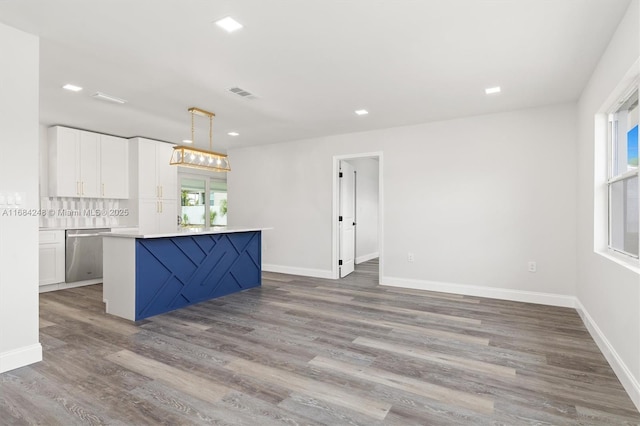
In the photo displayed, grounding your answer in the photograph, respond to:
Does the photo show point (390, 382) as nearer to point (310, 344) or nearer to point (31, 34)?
point (310, 344)

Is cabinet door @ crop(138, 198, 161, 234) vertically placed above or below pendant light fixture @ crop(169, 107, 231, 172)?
below

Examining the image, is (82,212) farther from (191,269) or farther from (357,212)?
(357,212)

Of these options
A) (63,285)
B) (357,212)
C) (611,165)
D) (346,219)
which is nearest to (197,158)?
(346,219)

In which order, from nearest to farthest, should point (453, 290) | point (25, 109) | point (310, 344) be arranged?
point (25, 109)
point (310, 344)
point (453, 290)

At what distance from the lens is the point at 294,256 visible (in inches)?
256

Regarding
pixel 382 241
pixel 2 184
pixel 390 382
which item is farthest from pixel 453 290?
pixel 2 184

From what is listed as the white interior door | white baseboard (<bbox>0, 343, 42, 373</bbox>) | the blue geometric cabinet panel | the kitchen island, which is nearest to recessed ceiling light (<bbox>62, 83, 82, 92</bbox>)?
the kitchen island

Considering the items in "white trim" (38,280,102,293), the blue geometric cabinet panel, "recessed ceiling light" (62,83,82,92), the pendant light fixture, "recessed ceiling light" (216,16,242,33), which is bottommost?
"white trim" (38,280,102,293)

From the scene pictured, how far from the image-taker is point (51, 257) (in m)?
5.16

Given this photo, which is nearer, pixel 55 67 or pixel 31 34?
pixel 31 34

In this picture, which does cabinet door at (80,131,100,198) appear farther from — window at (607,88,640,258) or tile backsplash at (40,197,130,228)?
window at (607,88,640,258)

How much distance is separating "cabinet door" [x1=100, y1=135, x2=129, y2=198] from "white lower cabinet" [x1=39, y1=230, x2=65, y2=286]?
41.7 inches

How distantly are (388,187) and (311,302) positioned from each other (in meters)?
2.21

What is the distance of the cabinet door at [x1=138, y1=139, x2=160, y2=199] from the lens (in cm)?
629
